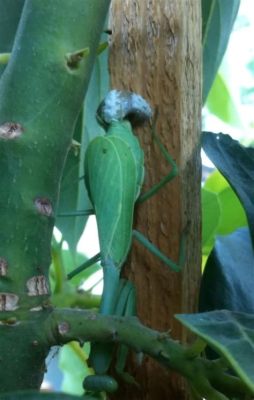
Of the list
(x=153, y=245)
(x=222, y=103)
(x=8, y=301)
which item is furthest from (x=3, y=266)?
(x=222, y=103)

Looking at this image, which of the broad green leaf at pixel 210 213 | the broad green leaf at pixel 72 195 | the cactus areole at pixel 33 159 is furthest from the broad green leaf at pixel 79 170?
the cactus areole at pixel 33 159

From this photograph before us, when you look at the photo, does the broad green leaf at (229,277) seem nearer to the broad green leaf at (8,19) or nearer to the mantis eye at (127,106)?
the mantis eye at (127,106)

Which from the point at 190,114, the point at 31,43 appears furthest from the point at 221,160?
the point at 31,43

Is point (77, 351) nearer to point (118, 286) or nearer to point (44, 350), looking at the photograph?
point (118, 286)

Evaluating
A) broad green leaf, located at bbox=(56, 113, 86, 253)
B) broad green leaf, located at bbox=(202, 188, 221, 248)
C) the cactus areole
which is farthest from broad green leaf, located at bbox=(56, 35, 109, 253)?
the cactus areole

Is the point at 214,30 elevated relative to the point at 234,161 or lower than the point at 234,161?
elevated

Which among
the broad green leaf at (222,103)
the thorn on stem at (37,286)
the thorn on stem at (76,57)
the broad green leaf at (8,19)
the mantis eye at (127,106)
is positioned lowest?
the thorn on stem at (37,286)

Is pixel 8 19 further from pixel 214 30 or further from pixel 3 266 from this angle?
pixel 3 266
